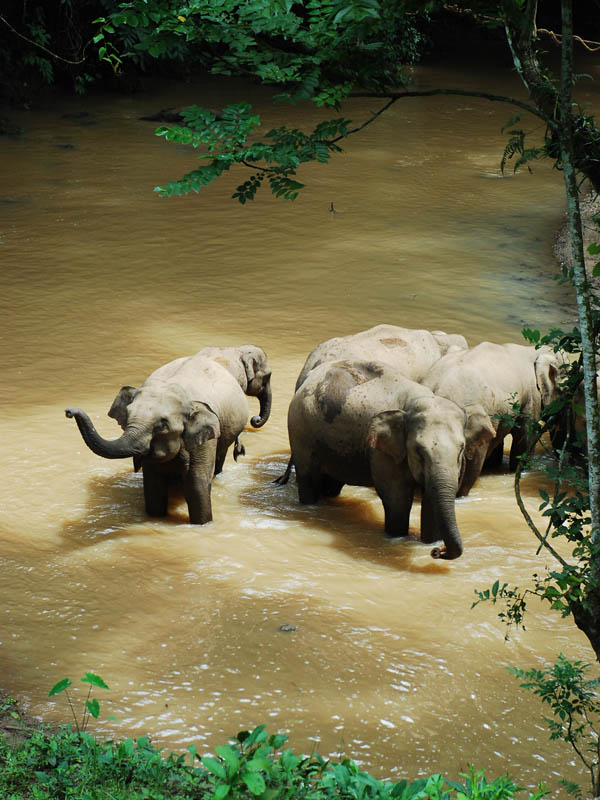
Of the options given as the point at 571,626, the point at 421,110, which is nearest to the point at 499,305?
the point at 571,626

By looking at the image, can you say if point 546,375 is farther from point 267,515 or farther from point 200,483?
point 200,483

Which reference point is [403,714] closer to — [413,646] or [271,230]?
[413,646]

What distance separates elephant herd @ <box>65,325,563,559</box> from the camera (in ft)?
23.9

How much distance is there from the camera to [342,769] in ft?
13.1

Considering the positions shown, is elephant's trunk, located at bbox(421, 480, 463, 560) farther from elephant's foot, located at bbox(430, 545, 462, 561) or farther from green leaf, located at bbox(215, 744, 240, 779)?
green leaf, located at bbox(215, 744, 240, 779)

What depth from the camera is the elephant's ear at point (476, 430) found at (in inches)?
322

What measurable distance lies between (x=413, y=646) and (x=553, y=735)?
64.0 inches

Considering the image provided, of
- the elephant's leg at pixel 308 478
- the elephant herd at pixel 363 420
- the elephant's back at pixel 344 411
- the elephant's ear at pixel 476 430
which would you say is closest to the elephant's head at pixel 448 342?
the elephant herd at pixel 363 420

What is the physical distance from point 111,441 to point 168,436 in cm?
46

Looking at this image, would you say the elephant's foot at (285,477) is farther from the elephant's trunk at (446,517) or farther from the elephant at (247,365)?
the elephant's trunk at (446,517)

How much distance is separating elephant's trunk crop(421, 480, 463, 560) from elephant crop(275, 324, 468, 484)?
1818 mm

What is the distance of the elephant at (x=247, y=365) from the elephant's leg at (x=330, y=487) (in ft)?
4.41

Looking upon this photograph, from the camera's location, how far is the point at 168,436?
7395 millimetres

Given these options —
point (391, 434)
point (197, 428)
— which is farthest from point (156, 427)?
point (391, 434)
